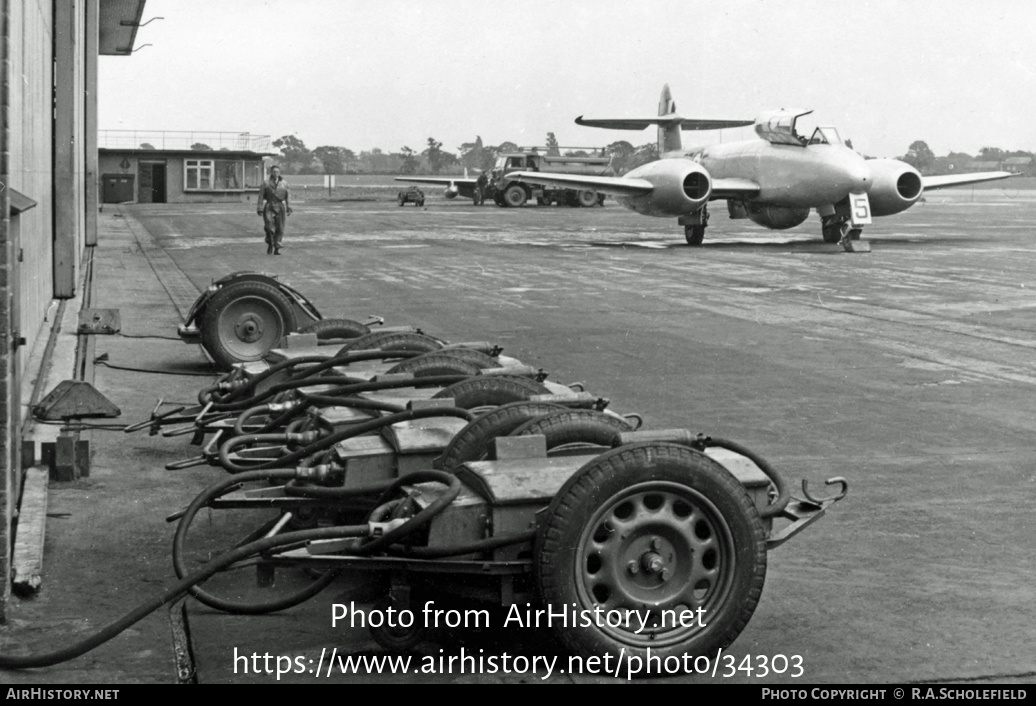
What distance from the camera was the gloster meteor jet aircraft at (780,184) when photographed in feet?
98.9

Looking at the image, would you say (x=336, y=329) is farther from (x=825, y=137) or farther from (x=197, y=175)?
(x=197, y=175)

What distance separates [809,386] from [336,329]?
3899 millimetres

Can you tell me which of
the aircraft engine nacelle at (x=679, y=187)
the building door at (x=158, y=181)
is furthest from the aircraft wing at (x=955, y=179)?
the building door at (x=158, y=181)

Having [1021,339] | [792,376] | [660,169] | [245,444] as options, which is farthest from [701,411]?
[660,169]

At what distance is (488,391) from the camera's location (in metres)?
6.05

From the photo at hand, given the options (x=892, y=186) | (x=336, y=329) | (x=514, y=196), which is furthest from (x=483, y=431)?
(x=514, y=196)

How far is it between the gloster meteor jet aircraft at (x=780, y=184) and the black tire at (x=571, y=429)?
80.7 ft

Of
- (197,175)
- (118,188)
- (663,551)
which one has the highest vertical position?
(197,175)

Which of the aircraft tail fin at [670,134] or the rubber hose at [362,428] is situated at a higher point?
the aircraft tail fin at [670,134]

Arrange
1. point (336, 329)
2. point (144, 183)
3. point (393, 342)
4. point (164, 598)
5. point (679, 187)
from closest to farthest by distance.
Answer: point (164, 598) → point (393, 342) → point (336, 329) → point (679, 187) → point (144, 183)

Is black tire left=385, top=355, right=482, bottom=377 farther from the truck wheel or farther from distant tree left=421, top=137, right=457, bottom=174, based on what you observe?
distant tree left=421, top=137, right=457, bottom=174

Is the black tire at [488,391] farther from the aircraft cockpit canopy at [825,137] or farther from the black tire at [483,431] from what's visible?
the aircraft cockpit canopy at [825,137]

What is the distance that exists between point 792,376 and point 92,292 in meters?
11.1

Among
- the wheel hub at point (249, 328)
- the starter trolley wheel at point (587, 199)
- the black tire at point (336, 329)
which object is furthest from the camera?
the starter trolley wheel at point (587, 199)
